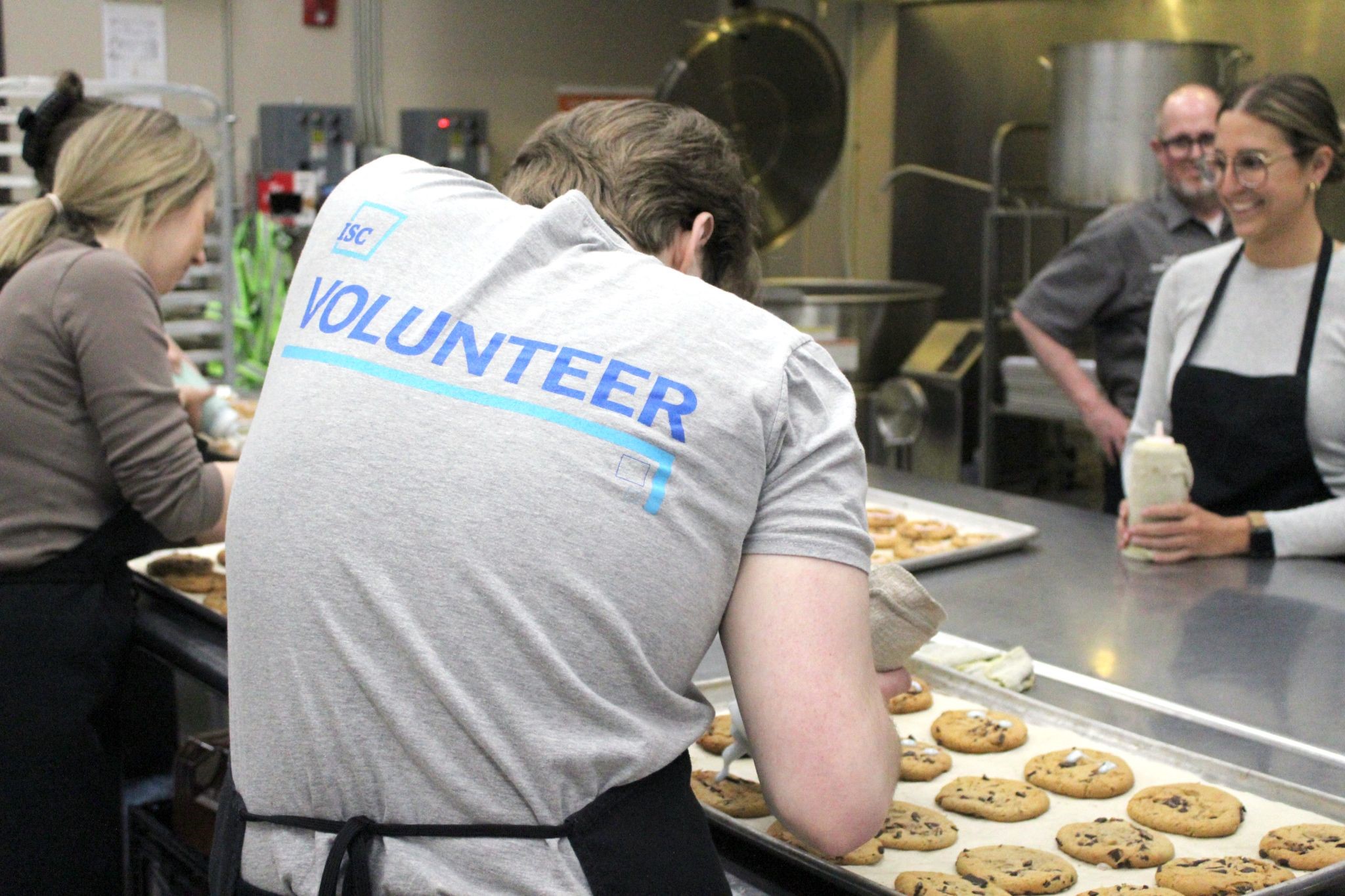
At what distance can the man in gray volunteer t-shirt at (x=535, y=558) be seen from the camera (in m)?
0.95

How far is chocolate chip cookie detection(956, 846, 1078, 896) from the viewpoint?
4.00ft

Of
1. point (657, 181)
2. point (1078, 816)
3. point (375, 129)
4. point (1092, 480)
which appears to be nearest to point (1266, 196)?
point (1078, 816)

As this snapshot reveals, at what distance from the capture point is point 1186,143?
3201mm

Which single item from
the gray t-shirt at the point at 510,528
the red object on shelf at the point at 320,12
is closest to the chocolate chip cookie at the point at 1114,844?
the gray t-shirt at the point at 510,528

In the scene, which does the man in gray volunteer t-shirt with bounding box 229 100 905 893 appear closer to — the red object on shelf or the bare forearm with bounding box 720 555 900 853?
the bare forearm with bounding box 720 555 900 853

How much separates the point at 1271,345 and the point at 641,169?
152 centimetres

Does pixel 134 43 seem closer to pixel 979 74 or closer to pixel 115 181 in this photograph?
pixel 979 74

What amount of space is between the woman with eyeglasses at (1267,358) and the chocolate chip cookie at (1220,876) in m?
0.99

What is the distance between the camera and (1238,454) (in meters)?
2.27

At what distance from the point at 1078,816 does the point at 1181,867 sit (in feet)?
0.52

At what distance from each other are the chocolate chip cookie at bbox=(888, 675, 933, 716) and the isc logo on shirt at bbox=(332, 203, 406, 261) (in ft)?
2.85

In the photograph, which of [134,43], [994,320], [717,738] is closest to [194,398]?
[717,738]

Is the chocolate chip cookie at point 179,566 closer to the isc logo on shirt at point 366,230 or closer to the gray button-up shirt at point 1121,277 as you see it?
the isc logo on shirt at point 366,230

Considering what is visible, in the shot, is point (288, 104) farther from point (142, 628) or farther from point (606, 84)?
point (142, 628)
